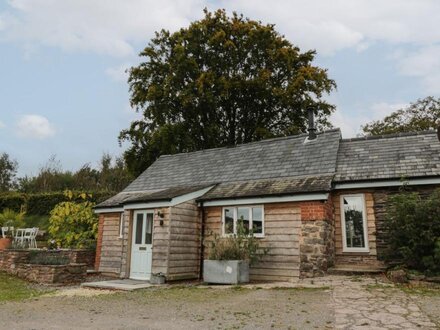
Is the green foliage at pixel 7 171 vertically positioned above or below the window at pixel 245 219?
above

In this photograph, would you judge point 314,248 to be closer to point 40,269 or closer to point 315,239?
point 315,239

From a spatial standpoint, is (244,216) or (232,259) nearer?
(232,259)

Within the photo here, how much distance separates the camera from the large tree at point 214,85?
84.7ft

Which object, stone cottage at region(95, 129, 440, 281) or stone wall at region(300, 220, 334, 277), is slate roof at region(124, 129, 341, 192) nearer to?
stone cottage at region(95, 129, 440, 281)

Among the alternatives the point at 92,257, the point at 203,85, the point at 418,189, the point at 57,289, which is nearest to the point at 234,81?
the point at 203,85

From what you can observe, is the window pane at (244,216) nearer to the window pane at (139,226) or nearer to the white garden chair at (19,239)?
Answer: the window pane at (139,226)

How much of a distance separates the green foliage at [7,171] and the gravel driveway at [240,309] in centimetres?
4308

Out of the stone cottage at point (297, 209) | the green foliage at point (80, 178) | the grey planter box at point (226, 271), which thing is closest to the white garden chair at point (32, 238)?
the stone cottage at point (297, 209)

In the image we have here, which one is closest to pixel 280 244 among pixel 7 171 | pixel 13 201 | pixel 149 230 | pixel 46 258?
pixel 149 230

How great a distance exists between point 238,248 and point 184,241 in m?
2.37

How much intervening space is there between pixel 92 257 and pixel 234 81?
14975mm

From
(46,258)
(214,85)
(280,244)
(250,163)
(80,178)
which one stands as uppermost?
(214,85)

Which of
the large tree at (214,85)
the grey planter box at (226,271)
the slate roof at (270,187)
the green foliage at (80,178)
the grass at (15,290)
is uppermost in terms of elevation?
the large tree at (214,85)

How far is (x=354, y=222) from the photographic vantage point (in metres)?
12.7
